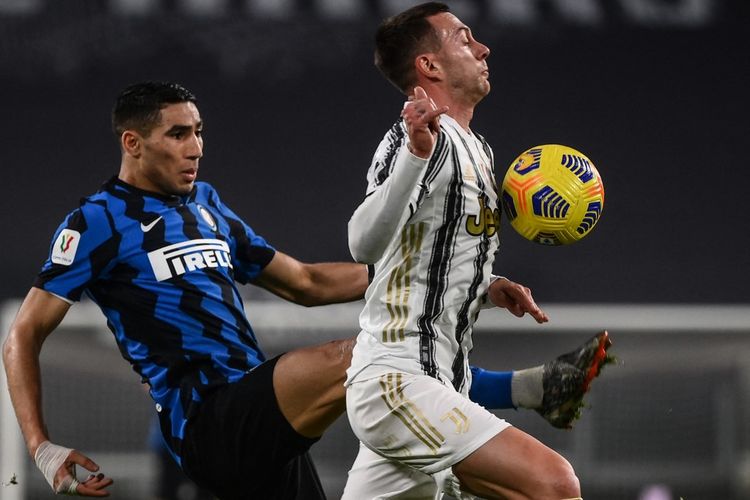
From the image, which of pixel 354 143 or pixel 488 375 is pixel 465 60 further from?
pixel 354 143

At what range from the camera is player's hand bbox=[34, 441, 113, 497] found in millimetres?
3244

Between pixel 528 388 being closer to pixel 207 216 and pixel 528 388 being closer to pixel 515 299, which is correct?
pixel 515 299

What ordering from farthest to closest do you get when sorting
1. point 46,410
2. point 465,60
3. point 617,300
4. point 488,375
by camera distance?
point 617,300, point 46,410, point 488,375, point 465,60

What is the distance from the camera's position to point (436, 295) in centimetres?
303

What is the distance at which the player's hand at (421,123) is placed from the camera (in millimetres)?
2773

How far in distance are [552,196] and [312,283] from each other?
1099mm

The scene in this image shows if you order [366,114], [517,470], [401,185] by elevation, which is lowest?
[517,470]

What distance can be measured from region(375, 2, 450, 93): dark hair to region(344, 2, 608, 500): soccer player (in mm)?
11

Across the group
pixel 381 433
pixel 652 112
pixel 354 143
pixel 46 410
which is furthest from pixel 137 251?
pixel 652 112

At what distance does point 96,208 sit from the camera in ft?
12.1

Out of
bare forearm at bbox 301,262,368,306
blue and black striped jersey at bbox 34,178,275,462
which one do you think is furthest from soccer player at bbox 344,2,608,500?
bare forearm at bbox 301,262,368,306

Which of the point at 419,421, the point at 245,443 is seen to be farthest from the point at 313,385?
the point at 419,421

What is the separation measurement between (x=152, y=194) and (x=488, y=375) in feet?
3.83

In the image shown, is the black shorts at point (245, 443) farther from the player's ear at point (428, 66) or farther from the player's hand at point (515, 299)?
the player's ear at point (428, 66)
